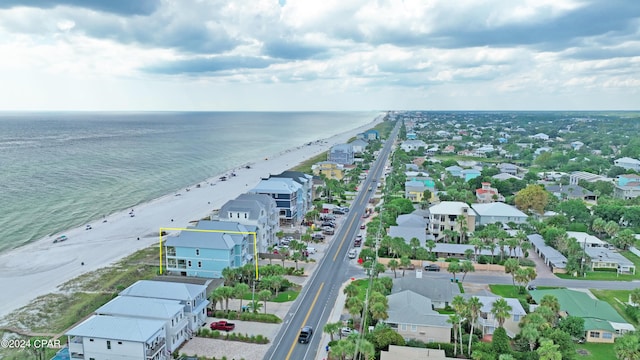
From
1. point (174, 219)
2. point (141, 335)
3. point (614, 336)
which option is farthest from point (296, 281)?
point (174, 219)

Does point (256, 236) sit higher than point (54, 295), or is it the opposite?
point (256, 236)

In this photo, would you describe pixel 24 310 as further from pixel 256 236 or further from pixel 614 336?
pixel 614 336

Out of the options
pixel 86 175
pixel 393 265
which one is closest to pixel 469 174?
pixel 393 265

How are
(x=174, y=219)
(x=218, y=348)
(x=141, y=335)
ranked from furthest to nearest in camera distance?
(x=174, y=219)
(x=218, y=348)
(x=141, y=335)

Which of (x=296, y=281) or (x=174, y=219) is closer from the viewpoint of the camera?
(x=296, y=281)

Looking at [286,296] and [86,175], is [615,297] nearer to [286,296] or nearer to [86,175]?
[286,296]

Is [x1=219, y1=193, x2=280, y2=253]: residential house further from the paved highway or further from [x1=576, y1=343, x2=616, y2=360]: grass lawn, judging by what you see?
[x1=576, y1=343, x2=616, y2=360]: grass lawn

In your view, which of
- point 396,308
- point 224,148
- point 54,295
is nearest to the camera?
point 396,308
